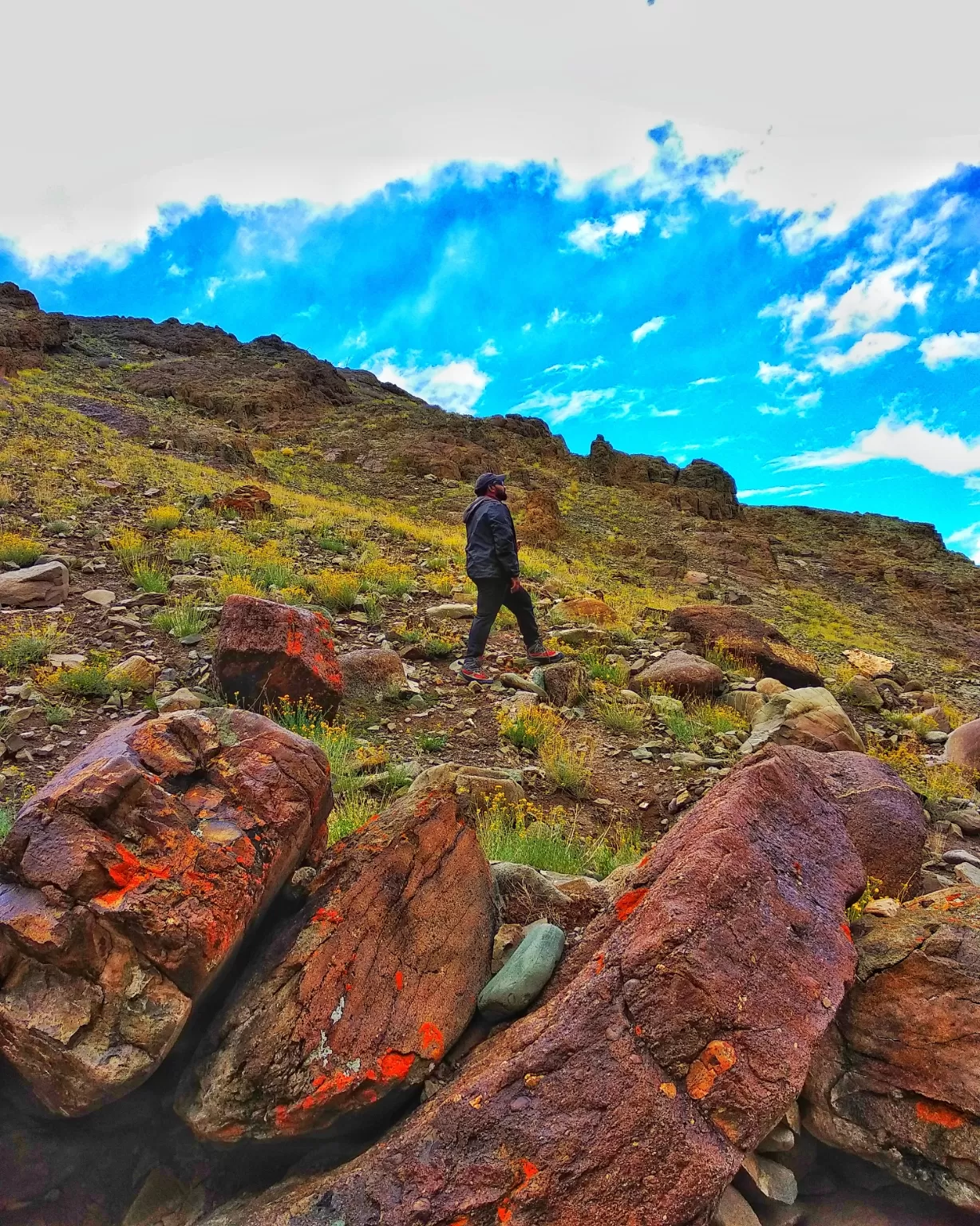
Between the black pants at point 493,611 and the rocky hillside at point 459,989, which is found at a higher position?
the black pants at point 493,611

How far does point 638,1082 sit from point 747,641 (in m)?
8.64

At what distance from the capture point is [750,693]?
302 inches

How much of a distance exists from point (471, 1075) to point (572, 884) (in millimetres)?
1434

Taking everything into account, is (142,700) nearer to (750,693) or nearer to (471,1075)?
(471,1075)

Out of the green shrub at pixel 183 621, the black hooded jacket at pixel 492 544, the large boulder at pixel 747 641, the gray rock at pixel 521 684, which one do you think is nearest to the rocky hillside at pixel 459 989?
the green shrub at pixel 183 621

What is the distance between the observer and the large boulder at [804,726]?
20.5 feet

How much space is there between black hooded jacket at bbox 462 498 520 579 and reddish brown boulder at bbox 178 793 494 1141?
5.09m

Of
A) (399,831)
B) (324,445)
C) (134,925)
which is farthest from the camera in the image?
(324,445)

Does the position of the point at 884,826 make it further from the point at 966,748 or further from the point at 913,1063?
the point at 966,748

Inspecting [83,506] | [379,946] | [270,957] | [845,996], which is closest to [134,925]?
[270,957]

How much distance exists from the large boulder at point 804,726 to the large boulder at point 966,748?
97cm

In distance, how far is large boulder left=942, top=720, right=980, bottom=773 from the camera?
21.7ft

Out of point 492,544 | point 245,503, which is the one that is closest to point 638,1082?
point 492,544

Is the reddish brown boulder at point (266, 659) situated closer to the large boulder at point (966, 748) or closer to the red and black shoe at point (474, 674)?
the red and black shoe at point (474, 674)
